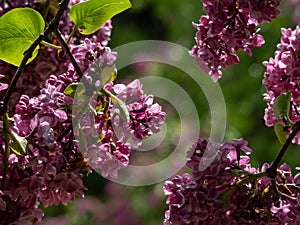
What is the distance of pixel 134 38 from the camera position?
2.79 metres

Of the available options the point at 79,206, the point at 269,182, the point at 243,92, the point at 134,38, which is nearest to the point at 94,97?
the point at 269,182

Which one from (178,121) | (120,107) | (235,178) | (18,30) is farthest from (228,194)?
(178,121)

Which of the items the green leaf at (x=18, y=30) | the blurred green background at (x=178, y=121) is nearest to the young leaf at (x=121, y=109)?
the green leaf at (x=18, y=30)

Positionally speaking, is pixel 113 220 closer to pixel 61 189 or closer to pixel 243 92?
pixel 243 92

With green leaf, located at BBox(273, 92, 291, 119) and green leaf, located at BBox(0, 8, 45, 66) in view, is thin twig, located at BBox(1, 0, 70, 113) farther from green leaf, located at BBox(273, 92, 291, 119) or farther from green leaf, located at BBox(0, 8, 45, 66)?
green leaf, located at BBox(273, 92, 291, 119)

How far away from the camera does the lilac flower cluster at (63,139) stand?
2.10 feet

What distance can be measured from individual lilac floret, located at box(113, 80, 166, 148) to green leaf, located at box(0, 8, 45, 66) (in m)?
0.09

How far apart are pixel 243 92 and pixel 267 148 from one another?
18 cm

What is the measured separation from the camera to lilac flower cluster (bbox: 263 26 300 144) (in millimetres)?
769

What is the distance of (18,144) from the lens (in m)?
0.64

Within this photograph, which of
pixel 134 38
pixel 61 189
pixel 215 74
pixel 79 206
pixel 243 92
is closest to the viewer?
pixel 61 189

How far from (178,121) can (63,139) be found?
1.56m

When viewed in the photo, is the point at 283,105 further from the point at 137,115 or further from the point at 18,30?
the point at 18,30

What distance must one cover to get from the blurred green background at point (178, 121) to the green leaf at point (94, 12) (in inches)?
47.6
